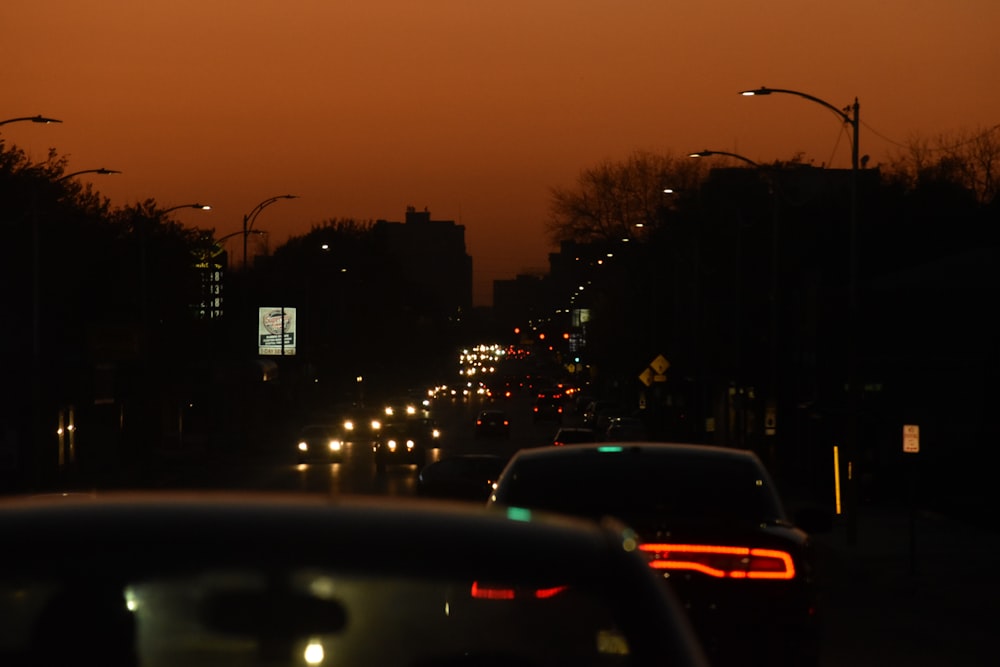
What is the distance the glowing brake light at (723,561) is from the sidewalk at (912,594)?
501 centimetres

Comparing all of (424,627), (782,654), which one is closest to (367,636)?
(424,627)

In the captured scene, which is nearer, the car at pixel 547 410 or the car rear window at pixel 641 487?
the car rear window at pixel 641 487

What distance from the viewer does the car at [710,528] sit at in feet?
30.3

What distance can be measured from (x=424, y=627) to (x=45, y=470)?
48.0 metres

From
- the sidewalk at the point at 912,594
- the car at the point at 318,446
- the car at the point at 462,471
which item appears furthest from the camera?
the car at the point at 318,446

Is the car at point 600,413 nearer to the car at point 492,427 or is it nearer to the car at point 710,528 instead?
the car at point 492,427

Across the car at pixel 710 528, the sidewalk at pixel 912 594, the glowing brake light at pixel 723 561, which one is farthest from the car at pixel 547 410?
the glowing brake light at pixel 723 561

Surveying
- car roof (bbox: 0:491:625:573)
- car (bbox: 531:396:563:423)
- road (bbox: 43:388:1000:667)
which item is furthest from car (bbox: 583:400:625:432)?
car roof (bbox: 0:491:625:573)

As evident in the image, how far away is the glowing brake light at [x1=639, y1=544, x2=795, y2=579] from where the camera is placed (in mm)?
9242

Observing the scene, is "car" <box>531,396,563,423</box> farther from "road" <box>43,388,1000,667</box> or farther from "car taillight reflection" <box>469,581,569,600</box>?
"car taillight reflection" <box>469,581,569,600</box>

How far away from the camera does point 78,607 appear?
3.67 meters

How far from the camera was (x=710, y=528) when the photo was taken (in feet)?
30.7

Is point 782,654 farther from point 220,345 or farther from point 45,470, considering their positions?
point 220,345

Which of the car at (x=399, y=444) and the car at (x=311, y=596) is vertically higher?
the car at (x=311, y=596)
